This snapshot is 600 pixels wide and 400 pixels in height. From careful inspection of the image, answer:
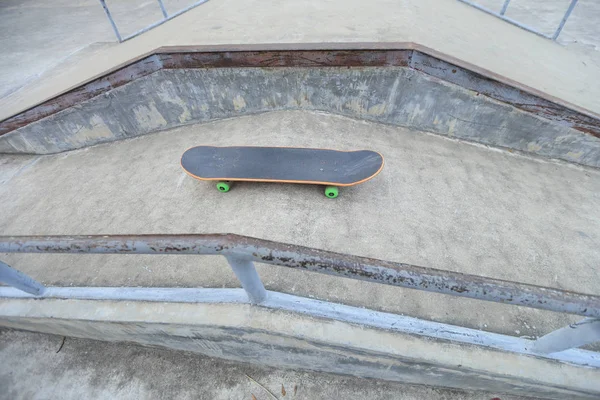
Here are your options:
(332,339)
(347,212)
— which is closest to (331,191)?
(347,212)

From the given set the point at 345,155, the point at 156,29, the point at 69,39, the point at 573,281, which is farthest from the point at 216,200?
the point at 69,39

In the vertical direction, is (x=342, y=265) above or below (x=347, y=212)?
above

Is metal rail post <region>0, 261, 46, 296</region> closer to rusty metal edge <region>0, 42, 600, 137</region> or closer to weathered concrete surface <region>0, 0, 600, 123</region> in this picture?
rusty metal edge <region>0, 42, 600, 137</region>

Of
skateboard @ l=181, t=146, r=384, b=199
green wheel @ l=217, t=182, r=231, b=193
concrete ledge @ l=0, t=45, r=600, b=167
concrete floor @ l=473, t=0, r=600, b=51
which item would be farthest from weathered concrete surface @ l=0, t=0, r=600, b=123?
green wheel @ l=217, t=182, r=231, b=193

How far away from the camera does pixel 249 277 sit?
1.62 metres

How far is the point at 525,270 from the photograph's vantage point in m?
2.53

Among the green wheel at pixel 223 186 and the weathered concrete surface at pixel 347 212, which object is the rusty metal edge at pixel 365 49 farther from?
the green wheel at pixel 223 186

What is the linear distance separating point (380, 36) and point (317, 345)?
397 centimetres

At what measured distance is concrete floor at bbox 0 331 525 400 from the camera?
216 centimetres

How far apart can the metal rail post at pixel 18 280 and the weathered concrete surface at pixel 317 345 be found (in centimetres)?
14

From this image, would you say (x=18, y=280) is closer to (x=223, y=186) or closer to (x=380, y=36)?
(x=223, y=186)

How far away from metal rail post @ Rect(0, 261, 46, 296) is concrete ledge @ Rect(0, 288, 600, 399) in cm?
16

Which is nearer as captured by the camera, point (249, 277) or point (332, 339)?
point (249, 277)

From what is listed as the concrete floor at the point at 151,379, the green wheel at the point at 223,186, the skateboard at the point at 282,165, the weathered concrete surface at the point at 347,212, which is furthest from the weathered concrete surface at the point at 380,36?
the concrete floor at the point at 151,379
